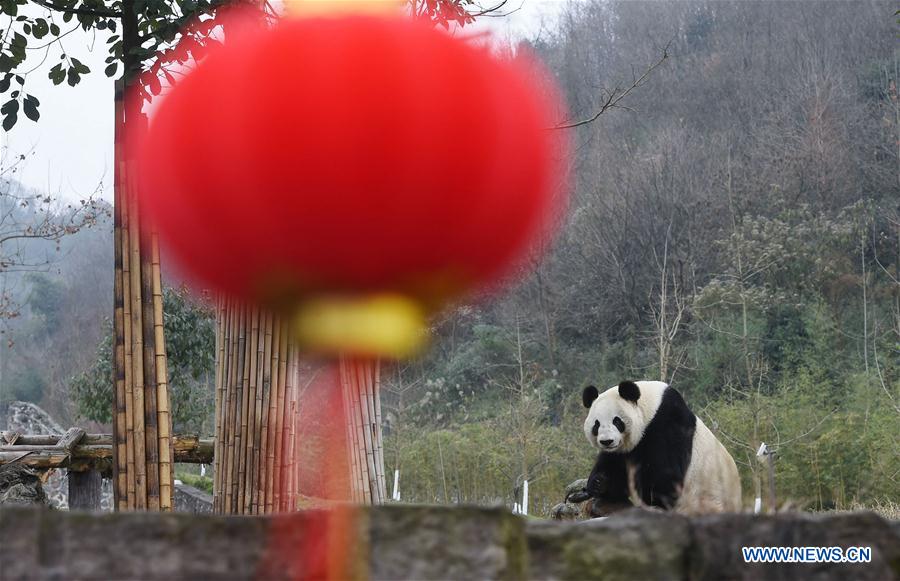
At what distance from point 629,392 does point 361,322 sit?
4685 millimetres

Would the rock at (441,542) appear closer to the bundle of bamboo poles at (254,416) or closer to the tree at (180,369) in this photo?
the bundle of bamboo poles at (254,416)

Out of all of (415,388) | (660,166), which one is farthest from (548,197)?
(660,166)

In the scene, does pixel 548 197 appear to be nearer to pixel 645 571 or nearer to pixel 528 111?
pixel 528 111

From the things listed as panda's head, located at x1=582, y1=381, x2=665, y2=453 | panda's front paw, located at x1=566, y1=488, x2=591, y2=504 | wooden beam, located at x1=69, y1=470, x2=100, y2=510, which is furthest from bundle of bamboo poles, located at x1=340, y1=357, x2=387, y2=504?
→ wooden beam, located at x1=69, y1=470, x2=100, y2=510

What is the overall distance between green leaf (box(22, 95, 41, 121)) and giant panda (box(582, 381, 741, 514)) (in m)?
3.26

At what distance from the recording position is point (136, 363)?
152 inches

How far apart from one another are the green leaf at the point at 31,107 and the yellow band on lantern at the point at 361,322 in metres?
4.07

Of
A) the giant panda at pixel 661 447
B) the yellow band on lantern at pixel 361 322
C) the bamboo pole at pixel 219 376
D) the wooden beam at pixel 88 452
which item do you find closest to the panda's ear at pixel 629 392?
the giant panda at pixel 661 447

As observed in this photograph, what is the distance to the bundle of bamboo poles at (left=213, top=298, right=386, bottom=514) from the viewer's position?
2.51 metres

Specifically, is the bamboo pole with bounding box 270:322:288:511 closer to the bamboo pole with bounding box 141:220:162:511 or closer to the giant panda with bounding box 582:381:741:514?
the bamboo pole with bounding box 141:220:162:511

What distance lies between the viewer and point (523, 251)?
2.59ft

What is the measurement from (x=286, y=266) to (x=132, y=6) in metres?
3.85

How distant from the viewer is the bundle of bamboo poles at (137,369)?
3.73 metres

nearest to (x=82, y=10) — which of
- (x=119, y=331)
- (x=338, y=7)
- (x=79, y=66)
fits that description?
(x=79, y=66)
